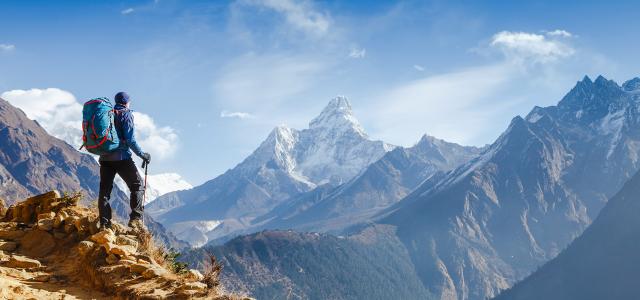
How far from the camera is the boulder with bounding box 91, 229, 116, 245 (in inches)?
529

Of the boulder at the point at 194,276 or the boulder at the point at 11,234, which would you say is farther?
the boulder at the point at 11,234

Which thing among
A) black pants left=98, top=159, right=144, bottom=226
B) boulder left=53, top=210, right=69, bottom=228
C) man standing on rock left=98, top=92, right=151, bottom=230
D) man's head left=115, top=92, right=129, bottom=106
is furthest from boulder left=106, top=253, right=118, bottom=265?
man's head left=115, top=92, right=129, bottom=106

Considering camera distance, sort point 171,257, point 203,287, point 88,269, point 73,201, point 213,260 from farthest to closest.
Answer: point 73,201
point 171,257
point 88,269
point 213,260
point 203,287

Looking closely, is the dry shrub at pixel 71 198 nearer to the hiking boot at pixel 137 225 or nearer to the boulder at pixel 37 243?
the boulder at pixel 37 243

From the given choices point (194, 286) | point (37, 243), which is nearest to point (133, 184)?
point (37, 243)

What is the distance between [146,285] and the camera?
38.8 feet

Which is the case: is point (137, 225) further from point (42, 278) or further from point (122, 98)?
point (122, 98)

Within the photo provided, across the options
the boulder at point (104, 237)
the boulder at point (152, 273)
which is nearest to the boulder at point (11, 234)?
the boulder at point (104, 237)

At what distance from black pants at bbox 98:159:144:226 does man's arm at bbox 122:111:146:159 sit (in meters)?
0.40

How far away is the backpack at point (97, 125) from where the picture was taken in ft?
48.7

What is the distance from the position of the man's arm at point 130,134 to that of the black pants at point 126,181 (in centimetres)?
40

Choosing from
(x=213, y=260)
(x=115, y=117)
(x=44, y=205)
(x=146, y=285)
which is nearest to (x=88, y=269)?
(x=146, y=285)

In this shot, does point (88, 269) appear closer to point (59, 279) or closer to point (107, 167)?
point (59, 279)

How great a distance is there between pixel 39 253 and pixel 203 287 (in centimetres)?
611
